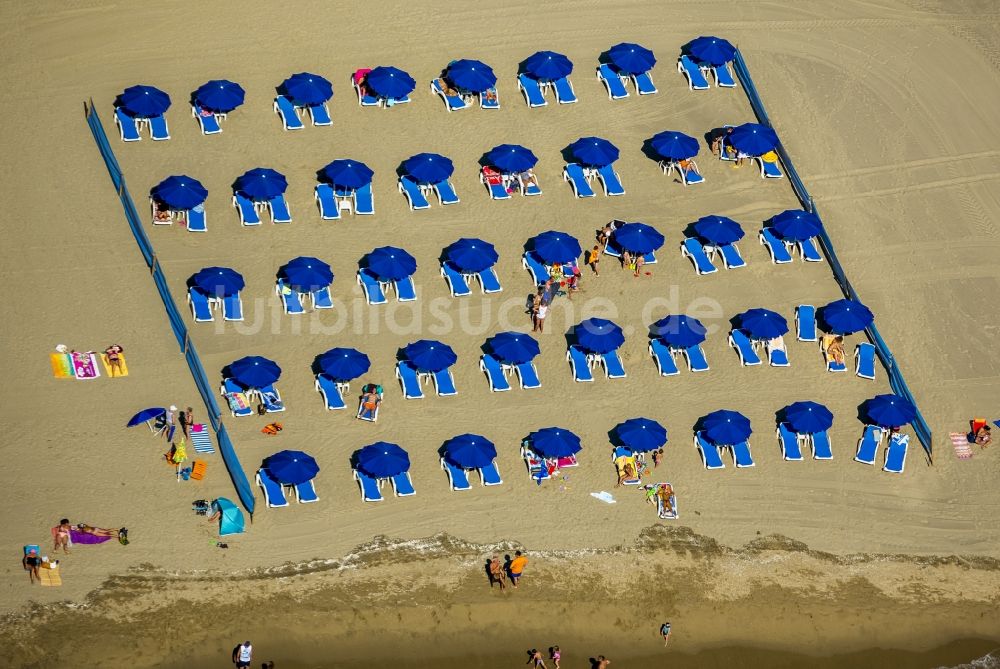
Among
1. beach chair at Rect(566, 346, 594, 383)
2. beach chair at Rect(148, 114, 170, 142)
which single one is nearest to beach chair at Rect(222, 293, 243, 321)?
beach chair at Rect(148, 114, 170, 142)

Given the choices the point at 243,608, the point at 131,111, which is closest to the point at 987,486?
the point at 243,608

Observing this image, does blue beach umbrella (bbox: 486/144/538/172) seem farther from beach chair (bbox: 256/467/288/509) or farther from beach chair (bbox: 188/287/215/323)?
beach chair (bbox: 256/467/288/509)

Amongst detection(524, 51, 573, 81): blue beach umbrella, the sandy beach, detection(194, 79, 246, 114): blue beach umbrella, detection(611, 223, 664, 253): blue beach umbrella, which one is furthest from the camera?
detection(524, 51, 573, 81): blue beach umbrella

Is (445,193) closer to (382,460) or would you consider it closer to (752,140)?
(752,140)

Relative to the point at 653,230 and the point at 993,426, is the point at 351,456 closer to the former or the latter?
the point at 653,230

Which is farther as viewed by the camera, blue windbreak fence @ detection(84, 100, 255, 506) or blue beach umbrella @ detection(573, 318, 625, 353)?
blue beach umbrella @ detection(573, 318, 625, 353)

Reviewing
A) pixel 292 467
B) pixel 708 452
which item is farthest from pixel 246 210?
pixel 708 452
